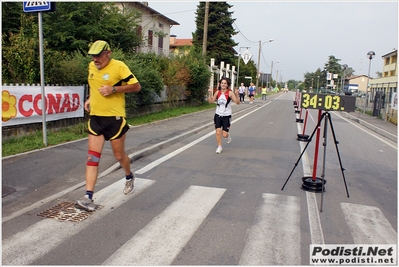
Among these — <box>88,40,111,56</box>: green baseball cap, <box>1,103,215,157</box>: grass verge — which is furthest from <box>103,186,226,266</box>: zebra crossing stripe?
<box>1,103,215,157</box>: grass verge

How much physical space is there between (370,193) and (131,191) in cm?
391

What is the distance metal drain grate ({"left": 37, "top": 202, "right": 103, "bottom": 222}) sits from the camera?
4.29m

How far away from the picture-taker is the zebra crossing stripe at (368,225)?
4.00 meters

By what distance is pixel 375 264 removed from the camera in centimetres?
351

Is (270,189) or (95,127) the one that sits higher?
(95,127)

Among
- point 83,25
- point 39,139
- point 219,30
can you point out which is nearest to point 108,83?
point 39,139

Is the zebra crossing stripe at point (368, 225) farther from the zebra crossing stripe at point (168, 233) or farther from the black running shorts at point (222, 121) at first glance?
the black running shorts at point (222, 121)

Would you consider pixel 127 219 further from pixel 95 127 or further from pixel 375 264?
pixel 375 264

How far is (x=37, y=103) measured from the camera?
8.76 meters

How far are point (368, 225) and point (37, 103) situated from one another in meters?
7.81

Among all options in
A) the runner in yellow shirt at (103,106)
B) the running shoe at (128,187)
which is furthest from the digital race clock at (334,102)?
the running shoe at (128,187)

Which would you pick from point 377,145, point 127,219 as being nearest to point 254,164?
point 127,219

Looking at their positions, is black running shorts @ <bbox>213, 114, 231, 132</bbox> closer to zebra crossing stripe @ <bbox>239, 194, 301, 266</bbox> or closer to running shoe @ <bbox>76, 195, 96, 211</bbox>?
zebra crossing stripe @ <bbox>239, 194, 301, 266</bbox>

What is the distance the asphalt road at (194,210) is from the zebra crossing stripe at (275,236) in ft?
0.04
